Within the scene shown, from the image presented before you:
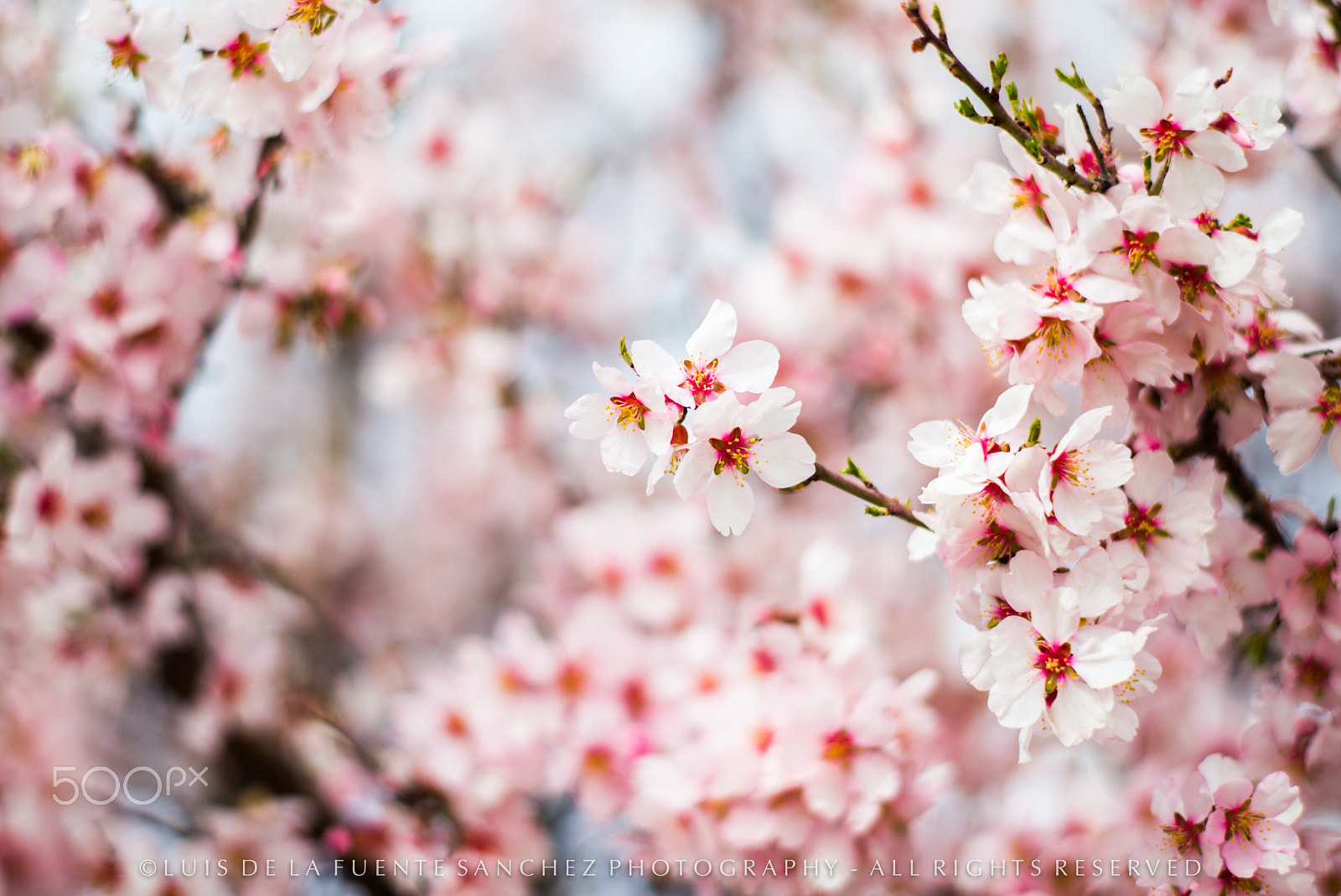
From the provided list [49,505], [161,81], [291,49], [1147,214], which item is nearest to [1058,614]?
[1147,214]

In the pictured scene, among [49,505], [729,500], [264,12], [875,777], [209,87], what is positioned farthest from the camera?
[49,505]

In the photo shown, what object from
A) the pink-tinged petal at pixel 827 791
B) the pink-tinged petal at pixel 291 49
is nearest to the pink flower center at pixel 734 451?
the pink-tinged petal at pixel 827 791

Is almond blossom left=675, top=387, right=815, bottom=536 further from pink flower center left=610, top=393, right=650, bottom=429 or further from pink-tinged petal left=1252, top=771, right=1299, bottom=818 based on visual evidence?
pink-tinged petal left=1252, top=771, right=1299, bottom=818

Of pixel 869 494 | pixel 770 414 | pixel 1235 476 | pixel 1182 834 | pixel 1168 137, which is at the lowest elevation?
pixel 1182 834

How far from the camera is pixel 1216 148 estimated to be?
97 cm

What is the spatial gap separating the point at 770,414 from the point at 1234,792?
75 cm

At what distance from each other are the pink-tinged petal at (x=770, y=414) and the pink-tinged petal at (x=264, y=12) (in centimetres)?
84

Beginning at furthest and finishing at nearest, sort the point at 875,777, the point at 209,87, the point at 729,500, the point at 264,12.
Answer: the point at 875,777 < the point at 209,87 < the point at 264,12 < the point at 729,500

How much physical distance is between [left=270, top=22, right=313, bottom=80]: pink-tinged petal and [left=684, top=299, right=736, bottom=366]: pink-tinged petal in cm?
69

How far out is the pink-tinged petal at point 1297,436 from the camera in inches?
41.0

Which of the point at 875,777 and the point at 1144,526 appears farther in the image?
the point at 875,777

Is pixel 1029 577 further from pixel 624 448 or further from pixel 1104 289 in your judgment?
pixel 624 448

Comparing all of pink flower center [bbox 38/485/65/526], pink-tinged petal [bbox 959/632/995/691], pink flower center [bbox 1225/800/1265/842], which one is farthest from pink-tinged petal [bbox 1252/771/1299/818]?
pink flower center [bbox 38/485/65/526]

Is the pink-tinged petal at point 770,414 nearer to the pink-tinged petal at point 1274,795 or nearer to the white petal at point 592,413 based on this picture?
the white petal at point 592,413
